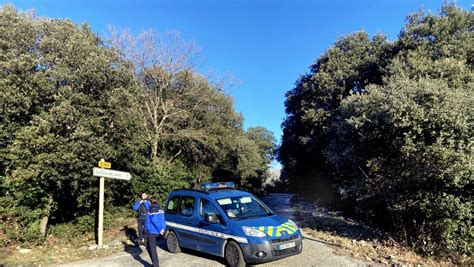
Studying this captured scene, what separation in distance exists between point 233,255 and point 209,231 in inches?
37.3

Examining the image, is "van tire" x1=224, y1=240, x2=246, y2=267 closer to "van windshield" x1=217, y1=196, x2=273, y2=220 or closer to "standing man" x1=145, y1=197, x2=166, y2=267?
"van windshield" x1=217, y1=196, x2=273, y2=220

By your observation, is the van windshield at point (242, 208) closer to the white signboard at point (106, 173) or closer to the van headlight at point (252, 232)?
the van headlight at point (252, 232)

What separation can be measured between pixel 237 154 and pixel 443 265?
25560mm

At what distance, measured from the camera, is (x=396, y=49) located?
69.9ft

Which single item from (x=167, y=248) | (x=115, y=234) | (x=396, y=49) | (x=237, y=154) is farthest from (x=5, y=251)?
(x=237, y=154)

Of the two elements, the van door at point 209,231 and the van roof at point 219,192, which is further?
the van roof at point 219,192

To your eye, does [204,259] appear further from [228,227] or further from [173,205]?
[173,205]

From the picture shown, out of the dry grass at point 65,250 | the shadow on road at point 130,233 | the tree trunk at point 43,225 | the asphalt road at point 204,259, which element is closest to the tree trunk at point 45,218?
the tree trunk at point 43,225

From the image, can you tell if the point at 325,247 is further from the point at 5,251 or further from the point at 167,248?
the point at 5,251

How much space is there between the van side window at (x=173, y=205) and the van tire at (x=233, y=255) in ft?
8.20

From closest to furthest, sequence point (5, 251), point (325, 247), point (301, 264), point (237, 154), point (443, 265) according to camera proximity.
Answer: point (301, 264) < point (443, 265) < point (325, 247) < point (5, 251) < point (237, 154)

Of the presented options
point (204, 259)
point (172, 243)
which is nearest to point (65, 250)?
point (172, 243)

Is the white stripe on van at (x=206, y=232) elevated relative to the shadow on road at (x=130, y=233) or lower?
elevated

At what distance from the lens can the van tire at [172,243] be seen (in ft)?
32.4
